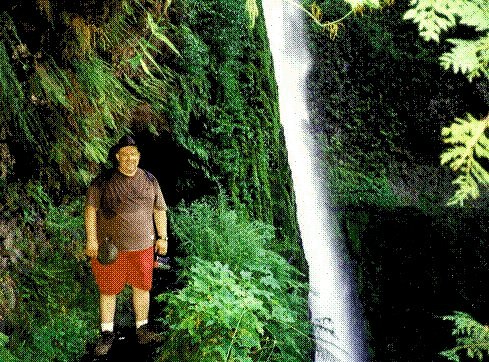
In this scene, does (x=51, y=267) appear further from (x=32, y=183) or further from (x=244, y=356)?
(x=244, y=356)

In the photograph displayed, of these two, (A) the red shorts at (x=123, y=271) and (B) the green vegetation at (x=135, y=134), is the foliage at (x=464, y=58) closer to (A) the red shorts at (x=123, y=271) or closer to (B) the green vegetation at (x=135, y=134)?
(B) the green vegetation at (x=135, y=134)

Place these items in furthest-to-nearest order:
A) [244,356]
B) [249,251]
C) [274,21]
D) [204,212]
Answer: [274,21] < [204,212] < [249,251] < [244,356]

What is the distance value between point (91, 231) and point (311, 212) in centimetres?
596

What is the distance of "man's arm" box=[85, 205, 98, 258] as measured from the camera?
2738mm

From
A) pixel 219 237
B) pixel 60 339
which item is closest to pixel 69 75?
pixel 60 339

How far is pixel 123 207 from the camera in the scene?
9.29 feet

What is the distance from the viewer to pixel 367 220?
9047 mm

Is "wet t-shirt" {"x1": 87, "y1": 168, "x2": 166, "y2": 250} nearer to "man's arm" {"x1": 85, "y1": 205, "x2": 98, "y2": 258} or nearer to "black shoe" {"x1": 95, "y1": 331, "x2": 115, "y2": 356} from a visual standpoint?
"man's arm" {"x1": 85, "y1": 205, "x2": 98, "y2": 258}

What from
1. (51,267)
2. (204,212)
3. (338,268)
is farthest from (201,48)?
(338,268)

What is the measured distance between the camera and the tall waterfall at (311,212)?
7.31 meters

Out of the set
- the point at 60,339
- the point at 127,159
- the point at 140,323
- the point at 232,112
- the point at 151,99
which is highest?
the point at 232,112

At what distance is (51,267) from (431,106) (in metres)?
10.4

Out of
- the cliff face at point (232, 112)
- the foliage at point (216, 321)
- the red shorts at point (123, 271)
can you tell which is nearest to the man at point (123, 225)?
the red shorts at point (123, 271)

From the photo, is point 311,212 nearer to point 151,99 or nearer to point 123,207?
point 151,99
